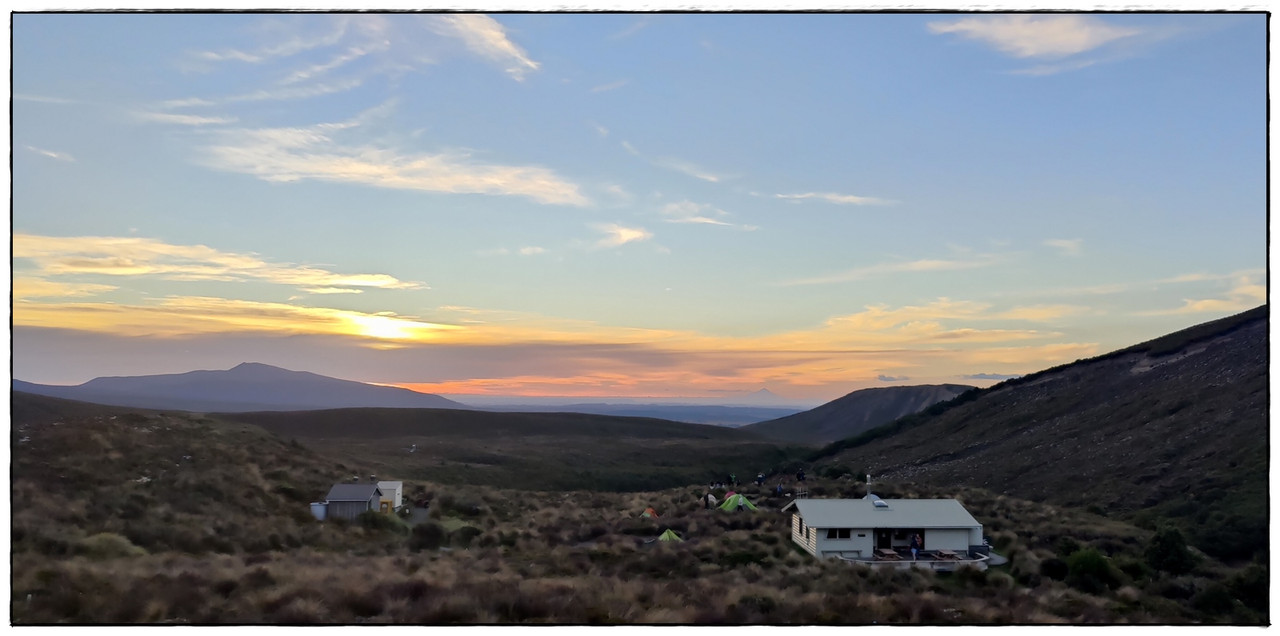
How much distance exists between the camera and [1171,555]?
25.4 m

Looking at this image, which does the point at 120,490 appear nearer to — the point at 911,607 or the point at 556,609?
the point at 556,609

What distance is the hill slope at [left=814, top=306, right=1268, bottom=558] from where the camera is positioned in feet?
112

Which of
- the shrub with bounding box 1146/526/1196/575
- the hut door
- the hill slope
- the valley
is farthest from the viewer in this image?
the hill slope

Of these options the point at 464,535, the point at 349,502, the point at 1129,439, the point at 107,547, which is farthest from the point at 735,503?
the point at 1129,439

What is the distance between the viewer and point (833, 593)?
19.2m

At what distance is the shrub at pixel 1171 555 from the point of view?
25141 millimetres

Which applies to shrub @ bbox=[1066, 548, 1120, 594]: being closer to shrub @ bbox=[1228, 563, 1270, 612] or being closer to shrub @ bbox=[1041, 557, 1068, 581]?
shrub @ bbox=[1041, 557, 1068, 581]

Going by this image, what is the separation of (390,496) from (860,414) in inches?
6628

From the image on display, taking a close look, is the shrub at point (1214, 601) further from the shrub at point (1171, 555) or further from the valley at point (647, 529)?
the shrub at point (1171, 555)

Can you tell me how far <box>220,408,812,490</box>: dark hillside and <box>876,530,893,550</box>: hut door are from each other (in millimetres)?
39542

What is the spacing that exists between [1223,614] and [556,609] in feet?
62.5

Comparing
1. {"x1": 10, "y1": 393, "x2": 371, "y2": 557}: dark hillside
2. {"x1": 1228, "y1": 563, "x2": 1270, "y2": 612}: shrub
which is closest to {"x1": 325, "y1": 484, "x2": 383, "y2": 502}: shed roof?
{"x1": 10, "y1": 393, "x2": 371, "y2": 557}: dark hillside

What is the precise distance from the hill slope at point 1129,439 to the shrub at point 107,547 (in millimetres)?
34168

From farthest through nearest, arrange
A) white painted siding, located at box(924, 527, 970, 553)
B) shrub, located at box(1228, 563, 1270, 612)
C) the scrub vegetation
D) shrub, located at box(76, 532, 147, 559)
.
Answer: white painted siding, located at box(924, 527, 970, 553)
shrub, located at box(76, 532, 147, 559)
shrub, located at box(1228, 563, 1270, 612)
the scrub vegetation
